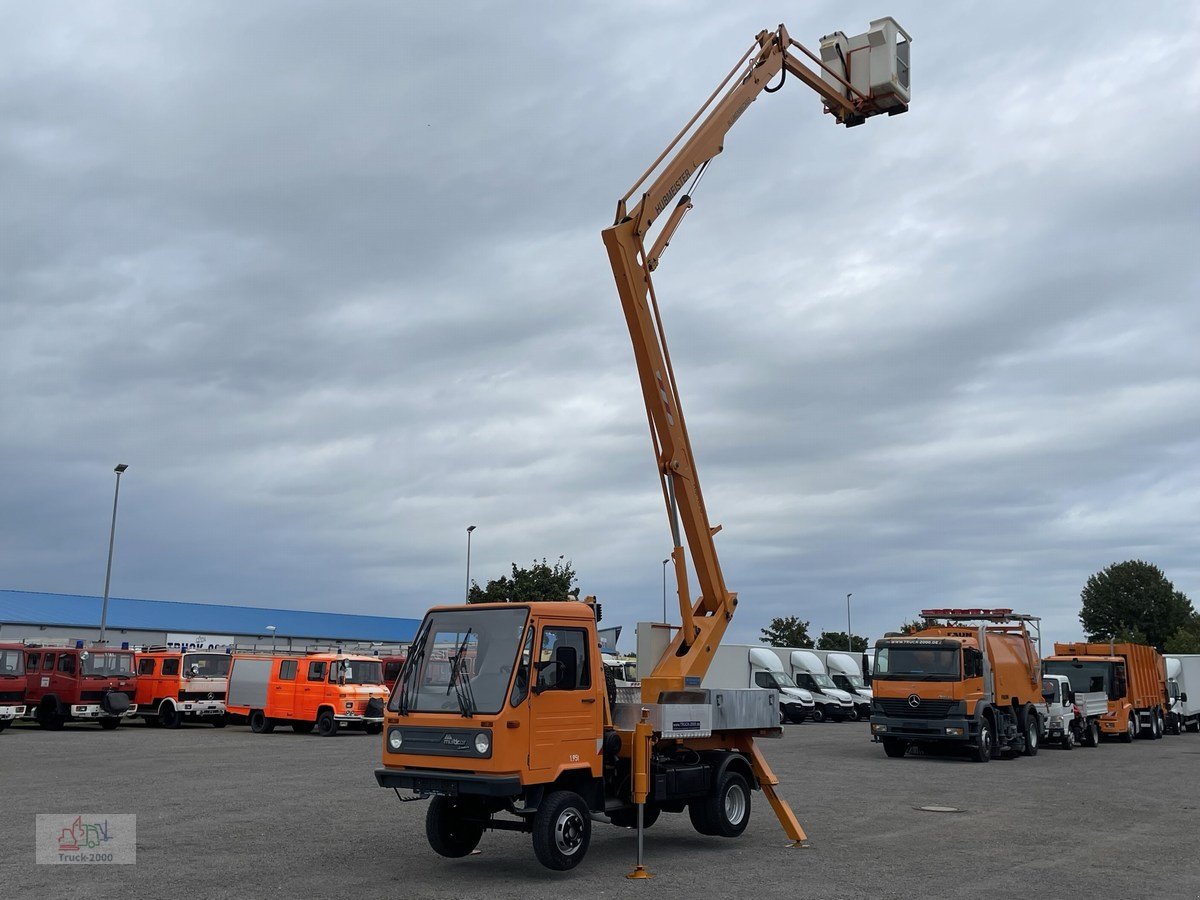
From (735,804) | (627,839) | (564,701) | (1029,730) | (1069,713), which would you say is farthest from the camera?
(1069,713)

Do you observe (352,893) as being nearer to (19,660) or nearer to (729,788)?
(729,788)

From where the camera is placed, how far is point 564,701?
1092 centimetres

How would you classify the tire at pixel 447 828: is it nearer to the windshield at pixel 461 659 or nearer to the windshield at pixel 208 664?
the windshield at pixel 461 659

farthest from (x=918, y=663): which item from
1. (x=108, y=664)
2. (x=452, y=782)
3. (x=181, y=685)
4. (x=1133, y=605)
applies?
(x=1133, y=605)

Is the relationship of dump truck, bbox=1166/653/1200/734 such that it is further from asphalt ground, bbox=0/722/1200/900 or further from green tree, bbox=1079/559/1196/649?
green tree, bbox=1079/559/1196/649

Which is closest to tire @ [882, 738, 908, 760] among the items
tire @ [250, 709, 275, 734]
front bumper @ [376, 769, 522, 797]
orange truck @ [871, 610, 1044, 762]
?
orange truck @ [871, 610, 1044, 762]

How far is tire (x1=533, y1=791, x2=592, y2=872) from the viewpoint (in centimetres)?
1048

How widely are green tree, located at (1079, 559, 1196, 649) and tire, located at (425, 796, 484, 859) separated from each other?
81504 mm

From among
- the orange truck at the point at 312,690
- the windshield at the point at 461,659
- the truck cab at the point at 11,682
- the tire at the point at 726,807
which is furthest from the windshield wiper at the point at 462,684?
the truck cab at the point at 11,682

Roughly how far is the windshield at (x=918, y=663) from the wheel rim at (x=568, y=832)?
640 inches

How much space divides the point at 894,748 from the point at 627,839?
15011 millimetres

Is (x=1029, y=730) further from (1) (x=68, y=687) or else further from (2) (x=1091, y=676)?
(1) (x=68, y=687)

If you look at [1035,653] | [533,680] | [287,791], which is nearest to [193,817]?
[287,791]

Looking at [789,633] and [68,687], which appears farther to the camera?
[789,633]
